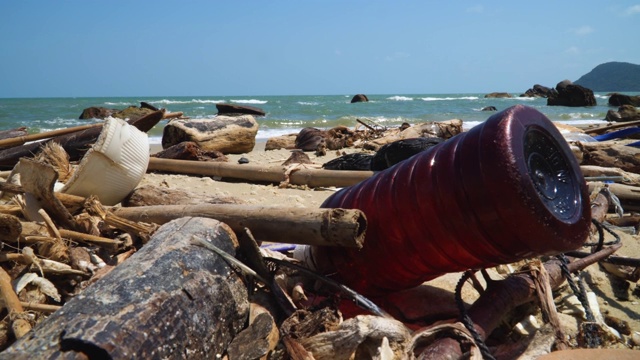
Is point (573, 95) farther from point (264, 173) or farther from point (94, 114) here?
point (264, 173)

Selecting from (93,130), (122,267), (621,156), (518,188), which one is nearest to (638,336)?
(518,188)

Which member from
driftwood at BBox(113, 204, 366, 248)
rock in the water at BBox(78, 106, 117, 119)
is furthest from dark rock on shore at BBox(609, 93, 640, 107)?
driftwood at BBox(113, 204, 366, 248)

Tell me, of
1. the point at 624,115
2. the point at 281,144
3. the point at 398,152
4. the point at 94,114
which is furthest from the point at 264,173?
the point at 94,114

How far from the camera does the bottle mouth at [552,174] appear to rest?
2094 millimetres

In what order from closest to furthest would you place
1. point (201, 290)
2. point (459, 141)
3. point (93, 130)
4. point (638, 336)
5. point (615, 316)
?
point (201, 290) → point (459, 141) → point (638, 336) → point (615, 316) → point (93, 130)

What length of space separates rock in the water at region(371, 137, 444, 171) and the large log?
389 centimetres

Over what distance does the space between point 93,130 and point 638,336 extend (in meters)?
6.17

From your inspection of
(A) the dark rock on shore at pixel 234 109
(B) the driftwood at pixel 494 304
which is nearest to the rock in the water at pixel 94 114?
(A) the dark rock on shore at pixel 234 109

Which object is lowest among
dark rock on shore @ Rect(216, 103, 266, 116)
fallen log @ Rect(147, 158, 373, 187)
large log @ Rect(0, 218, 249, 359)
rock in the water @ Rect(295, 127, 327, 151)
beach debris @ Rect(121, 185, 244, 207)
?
dark rock on shore @ Rect(216, 103, 266, 116)

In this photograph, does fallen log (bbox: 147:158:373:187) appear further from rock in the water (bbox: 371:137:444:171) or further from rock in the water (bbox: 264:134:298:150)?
rock in the water (bbox: 264:134:298:150)

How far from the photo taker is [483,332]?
223 cm

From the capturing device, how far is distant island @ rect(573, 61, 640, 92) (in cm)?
12754

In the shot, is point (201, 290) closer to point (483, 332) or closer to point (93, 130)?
point (483, 332)

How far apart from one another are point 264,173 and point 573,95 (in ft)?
141
